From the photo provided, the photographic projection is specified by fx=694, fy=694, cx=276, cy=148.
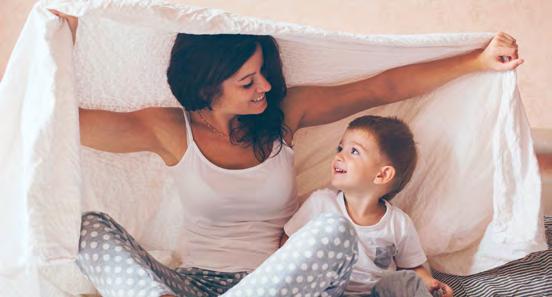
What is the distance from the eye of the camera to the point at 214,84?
50.4 inches

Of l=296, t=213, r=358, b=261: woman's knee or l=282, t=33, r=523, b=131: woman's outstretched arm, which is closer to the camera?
l=296, t=213, r=358, b=261: woman's knee

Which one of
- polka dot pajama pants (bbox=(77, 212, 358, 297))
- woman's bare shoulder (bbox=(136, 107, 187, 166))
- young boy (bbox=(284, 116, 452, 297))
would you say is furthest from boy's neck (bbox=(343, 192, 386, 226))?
woman's bare shoulder (bbox=(136, 107, 187, 166))

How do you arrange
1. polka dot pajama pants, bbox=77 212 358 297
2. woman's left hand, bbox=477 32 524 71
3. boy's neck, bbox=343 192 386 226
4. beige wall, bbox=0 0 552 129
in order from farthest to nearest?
beige wall, bbox=0 0 552 129 → boy's neck, bbox=343 192 386 226 → woman's left hand, bbox=477 32 524 71 → polka dot pajama pants, bbox=77 212 358 297

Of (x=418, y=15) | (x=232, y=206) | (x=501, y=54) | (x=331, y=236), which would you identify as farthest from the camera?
(x=418, y=15)

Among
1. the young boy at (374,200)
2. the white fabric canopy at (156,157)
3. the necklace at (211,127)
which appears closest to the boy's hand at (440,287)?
the young boy at (374,200)

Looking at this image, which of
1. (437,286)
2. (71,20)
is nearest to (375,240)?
(437,286)

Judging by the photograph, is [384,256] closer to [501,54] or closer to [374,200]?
[374,200]

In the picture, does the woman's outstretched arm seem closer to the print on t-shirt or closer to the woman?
the woman

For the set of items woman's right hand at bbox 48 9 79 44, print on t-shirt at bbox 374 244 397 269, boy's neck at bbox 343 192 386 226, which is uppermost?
woman's right hand at bbox 48 9 79 44

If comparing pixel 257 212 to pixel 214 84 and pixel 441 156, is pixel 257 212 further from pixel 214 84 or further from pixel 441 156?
pixel 441 156

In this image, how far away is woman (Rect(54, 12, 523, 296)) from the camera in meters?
1.25

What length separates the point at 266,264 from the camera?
1.08 meters

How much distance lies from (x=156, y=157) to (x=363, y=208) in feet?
1.41

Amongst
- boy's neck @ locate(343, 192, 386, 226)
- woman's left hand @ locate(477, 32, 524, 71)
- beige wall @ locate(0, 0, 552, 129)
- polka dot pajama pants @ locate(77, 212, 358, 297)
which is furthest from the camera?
beige wall @ locate(0, 0, 552, 129)
